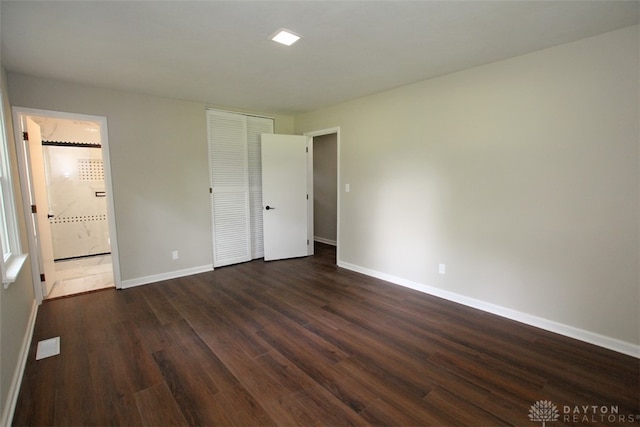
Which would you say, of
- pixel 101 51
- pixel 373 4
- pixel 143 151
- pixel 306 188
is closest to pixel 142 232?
pixel 143 151

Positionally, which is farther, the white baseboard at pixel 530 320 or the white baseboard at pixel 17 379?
the white baseboard at pixel 530 320

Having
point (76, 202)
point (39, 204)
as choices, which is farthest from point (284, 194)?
point (76, 202)

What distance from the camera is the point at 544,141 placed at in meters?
2.54

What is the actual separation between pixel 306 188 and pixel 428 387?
147 inches

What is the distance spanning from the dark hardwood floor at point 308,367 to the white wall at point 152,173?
84 centimetres

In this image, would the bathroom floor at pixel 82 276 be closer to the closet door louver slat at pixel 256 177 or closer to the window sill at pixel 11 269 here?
the window sill at pixel 11 269

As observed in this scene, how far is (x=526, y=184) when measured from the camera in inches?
105

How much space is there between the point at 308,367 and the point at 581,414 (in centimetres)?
172

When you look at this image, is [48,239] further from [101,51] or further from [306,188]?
[306,188]

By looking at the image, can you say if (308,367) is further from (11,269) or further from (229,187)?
(229,187)

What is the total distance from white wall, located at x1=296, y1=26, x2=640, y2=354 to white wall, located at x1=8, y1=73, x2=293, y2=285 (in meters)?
2.65

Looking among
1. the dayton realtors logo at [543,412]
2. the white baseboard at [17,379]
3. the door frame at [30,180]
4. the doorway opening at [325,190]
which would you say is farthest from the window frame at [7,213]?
the doorway opening at [325,190]

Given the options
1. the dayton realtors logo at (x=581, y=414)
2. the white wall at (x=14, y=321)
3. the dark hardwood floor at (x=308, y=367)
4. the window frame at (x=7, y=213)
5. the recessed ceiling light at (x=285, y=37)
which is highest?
the recessed ceiling light at (x=285, y=37)

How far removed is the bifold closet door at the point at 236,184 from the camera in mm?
4465
